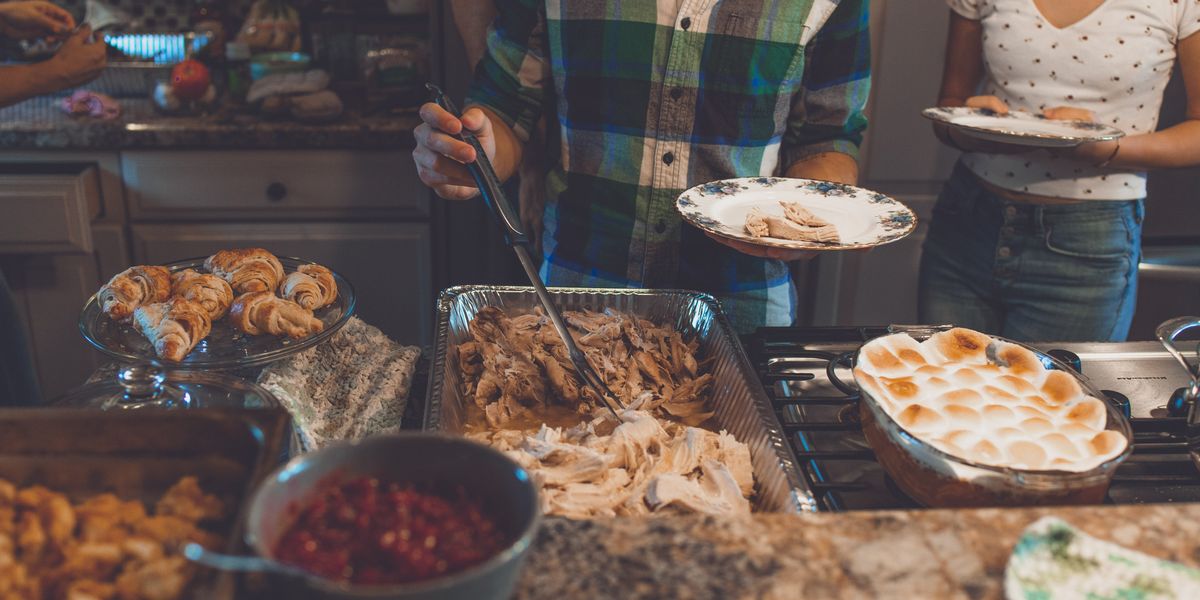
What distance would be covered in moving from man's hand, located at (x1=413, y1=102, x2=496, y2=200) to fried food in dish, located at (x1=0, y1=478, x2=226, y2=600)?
0.68 meters

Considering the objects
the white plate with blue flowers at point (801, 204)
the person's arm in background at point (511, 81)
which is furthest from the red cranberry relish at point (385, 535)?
the person's arm in background at point (511, 81)

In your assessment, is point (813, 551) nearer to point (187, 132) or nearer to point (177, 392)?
point (177, 392)

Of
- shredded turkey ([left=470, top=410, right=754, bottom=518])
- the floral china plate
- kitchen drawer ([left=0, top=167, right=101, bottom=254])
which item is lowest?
kitchen drawer ([left=0, top=167, right=101, bottom=254])

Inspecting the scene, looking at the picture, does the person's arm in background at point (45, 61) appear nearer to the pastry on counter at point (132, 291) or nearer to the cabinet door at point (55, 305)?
the cabinet door at point (55, 305)

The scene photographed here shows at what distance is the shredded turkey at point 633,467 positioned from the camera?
3.27 feet

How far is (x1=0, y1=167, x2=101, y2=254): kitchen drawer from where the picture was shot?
244 centimetres

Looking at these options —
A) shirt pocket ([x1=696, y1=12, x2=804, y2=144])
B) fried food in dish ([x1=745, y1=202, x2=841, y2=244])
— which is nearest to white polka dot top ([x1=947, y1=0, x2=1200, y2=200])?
shirt pocket ([x1=696, y1=12, x2=804, y2=144])

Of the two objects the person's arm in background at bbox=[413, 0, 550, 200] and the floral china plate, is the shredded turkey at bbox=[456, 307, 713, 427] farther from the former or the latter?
the floral china plate

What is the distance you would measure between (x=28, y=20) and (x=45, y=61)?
0.56ft

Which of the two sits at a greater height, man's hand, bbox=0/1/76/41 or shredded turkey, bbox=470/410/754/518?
man's hand, bbox=0/1/76/41

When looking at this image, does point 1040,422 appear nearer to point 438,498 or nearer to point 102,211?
point 438,498

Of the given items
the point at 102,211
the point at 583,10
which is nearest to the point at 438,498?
the point at 583,10

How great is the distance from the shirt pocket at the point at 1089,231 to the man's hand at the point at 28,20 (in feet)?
7.90

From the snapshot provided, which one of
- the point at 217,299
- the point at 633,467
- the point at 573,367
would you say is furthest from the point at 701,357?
the point at 217,299
